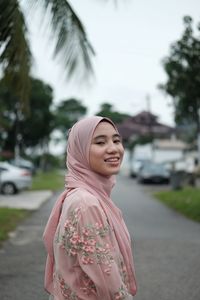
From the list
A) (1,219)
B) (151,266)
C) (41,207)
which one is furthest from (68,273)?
(41,207)

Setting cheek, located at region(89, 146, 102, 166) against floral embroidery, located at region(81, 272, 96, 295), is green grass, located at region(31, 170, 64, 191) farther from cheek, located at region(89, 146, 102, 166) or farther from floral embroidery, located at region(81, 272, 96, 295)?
floral embroidery, located at region(81, 272, 96, 295)

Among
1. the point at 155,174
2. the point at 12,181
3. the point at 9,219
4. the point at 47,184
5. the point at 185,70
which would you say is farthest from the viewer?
the point at 155,174

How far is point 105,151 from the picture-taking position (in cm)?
284

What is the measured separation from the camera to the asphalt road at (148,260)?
20.5 ft

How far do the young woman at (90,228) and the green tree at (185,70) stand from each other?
1182 centimetres

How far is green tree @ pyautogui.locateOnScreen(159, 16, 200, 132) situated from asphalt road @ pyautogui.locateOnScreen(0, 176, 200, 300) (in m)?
3.64

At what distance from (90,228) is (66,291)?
1.21 feet

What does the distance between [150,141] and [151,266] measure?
46.4 m

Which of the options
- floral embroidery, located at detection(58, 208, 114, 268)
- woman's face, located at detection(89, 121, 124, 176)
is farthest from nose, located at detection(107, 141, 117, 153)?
floral embroidery, located at detection(58, 208, 114, 268)

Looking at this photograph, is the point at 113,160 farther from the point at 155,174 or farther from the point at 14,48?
the point at 155,174

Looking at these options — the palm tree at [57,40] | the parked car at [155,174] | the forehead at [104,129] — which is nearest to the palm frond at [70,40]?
the palm tree at [57,40]

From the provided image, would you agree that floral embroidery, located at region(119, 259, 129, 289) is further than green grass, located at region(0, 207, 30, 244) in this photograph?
No

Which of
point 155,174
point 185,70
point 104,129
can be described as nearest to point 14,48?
point 104,129

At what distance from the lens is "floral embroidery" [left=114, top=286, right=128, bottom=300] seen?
8.47 feet
